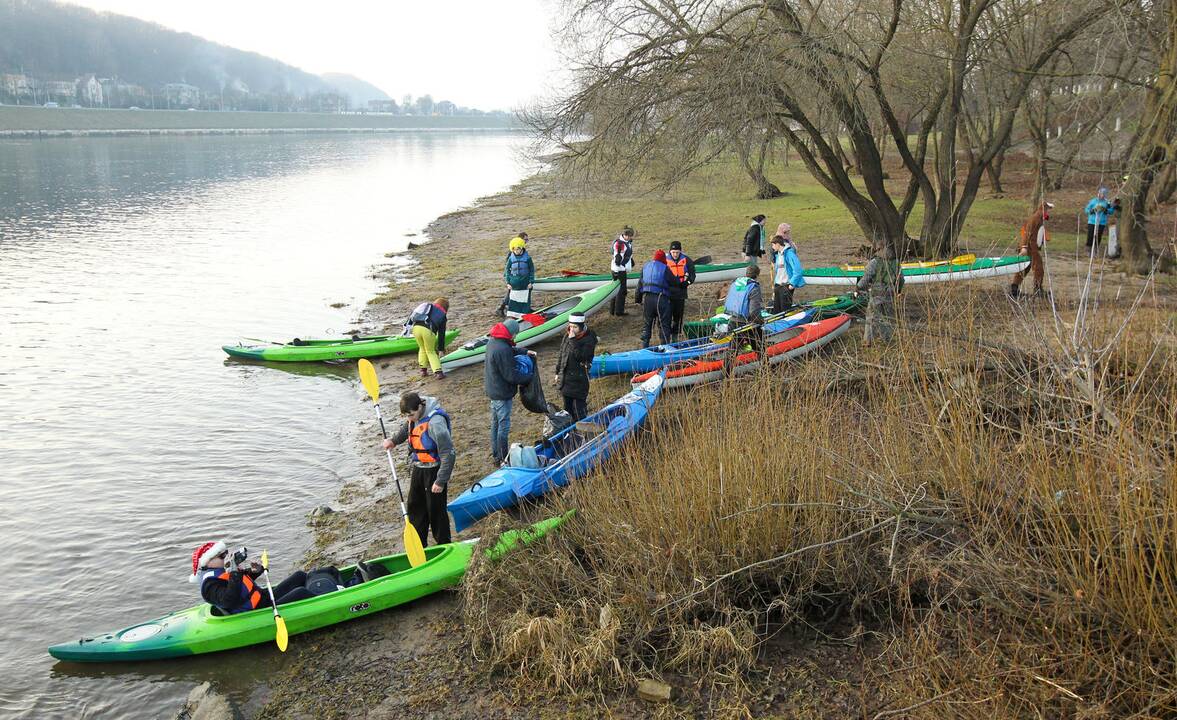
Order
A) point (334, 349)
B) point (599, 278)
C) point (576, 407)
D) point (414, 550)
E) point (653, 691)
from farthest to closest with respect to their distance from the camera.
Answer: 1. point (599, 278)
2. point (334, 349)
3. point (576, 407)
4. point (414, 550)
5. point (653, 691)

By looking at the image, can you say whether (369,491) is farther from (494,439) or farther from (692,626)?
(692,626)

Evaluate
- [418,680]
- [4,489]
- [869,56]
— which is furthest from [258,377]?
[869,56]

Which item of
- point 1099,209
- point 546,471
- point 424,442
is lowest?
point 546,471

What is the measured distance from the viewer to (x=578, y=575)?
626cm

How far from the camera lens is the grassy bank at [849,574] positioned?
436 cm

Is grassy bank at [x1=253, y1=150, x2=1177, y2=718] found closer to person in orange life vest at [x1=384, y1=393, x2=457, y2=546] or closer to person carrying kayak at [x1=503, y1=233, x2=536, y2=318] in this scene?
person in orange life vest at [x1=384, y1=393, x2=457, y2=546]

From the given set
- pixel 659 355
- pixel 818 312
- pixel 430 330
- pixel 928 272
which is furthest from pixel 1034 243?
pixel 430 330

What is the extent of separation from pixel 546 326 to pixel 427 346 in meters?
2.09

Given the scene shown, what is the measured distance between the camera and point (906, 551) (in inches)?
217

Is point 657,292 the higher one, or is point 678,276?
point 678,276

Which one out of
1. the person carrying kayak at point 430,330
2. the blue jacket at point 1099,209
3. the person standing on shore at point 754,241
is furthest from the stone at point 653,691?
the blue jacket at point 1099,209

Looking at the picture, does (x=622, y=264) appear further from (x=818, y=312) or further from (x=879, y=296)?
(x=879, y=296)

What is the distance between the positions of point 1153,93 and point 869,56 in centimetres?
438

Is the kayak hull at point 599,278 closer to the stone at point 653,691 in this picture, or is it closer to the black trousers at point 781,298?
the black trousers at point 781,298
